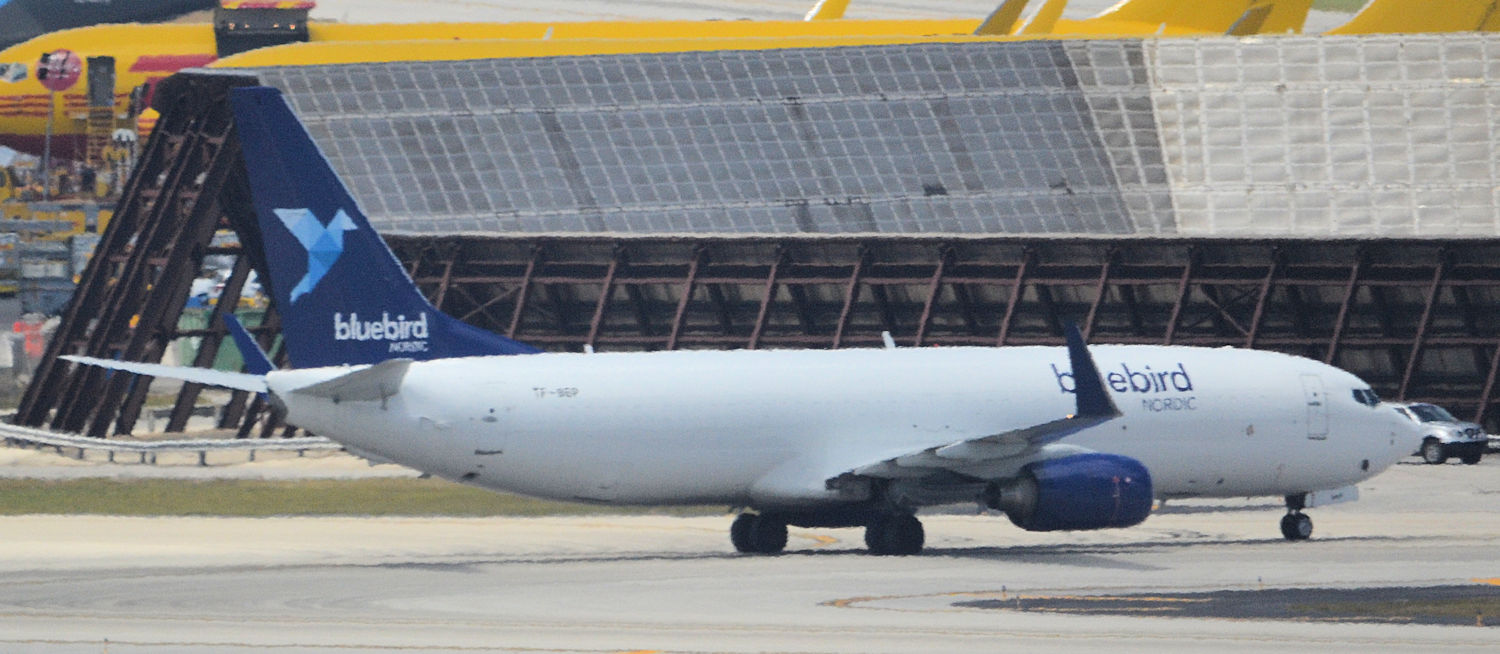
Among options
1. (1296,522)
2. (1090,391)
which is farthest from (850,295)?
(1090,391)

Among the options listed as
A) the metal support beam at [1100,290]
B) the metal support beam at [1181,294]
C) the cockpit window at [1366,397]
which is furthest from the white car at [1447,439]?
the cockpit window at [1366,397]

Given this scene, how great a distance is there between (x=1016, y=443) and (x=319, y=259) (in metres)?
11.8

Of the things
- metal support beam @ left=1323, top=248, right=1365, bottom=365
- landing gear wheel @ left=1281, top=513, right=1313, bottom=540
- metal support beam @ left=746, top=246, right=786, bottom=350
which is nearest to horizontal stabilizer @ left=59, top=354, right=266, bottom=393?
landing gear wheel @ left=1281, top=513, right=1313, bottom=540

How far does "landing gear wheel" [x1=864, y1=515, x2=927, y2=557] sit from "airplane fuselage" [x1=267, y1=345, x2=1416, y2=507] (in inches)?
43.3

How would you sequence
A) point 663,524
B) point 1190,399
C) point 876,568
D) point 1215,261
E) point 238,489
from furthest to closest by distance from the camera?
1. point 1215,261
2. point 238,489
3. point 663,524
4. point 1190,399
5. point 876,568

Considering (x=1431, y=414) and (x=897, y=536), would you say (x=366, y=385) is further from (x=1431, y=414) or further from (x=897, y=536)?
(x=1431, y=414)

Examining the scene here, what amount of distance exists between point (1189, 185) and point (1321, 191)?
12.4 ft

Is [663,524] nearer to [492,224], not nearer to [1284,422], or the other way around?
[1284,422]

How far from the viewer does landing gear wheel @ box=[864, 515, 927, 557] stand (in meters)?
39.9

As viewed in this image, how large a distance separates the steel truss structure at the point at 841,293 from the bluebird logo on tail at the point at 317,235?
1092 inches

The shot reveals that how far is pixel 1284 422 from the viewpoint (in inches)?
1693

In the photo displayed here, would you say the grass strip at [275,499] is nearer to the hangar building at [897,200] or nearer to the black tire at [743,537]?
the black tire at [743,537]

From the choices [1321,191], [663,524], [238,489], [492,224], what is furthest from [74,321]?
[1321,191]

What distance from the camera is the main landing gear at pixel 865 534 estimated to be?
39.9 m
